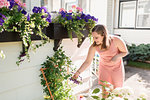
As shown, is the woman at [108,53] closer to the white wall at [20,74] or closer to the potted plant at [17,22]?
the white wall at [20,74]

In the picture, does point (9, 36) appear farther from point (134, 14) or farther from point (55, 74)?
point (134, 14)

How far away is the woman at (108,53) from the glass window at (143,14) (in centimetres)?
516

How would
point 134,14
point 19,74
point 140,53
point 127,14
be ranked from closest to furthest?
point 19,74, point 140,53, point 134,14, point 127,14

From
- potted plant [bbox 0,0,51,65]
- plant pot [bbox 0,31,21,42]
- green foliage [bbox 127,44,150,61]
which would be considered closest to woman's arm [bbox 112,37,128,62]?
potted plant [bbox 0,0,51,65]

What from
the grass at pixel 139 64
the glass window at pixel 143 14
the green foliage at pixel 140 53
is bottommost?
the grass at pixel 139 64

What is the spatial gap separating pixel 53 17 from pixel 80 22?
1.10ft

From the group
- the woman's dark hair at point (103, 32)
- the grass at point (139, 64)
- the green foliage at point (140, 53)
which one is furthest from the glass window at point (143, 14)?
the woman's dark hair at point (103, 32)

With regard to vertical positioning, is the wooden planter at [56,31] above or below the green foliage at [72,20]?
below

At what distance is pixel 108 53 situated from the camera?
2053 mm

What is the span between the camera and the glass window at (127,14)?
6.85 meters

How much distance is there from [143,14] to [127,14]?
26.2 inches

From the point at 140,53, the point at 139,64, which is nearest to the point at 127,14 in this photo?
the point at 140,53

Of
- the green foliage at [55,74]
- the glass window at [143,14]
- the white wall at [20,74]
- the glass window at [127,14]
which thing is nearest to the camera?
the white wall at [20,74]

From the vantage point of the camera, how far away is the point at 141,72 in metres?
5.19
